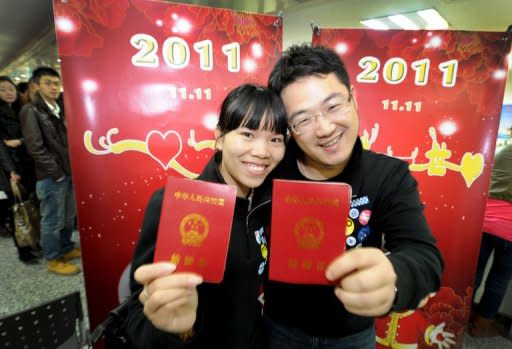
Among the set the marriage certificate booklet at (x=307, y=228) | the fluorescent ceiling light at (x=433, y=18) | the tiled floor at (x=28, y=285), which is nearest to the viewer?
the marriage certificate booklet at (x=307, y=228)

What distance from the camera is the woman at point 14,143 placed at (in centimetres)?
267

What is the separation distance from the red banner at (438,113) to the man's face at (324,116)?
88cm

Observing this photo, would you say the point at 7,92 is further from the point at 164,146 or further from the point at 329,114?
the point at 329,114

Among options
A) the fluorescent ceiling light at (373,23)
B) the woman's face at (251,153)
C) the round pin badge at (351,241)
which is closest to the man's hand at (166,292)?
the woman's face at (251,153)

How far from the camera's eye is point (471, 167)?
1.60 meters

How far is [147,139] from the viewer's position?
1524mm

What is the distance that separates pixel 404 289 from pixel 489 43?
5.23 ft

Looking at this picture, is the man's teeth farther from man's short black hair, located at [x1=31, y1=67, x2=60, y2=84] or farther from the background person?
man's short black hair, located at [x1=31, y1=67, x2=60, y2=84]

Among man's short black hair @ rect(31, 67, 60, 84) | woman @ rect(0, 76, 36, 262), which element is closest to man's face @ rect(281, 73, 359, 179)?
man's short black hair @ rect(31, 67, 60, 84)

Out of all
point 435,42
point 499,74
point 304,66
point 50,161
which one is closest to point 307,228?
point 304,66

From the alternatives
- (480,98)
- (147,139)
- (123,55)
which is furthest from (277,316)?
(480,98)

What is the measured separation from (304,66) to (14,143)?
9.96 ft

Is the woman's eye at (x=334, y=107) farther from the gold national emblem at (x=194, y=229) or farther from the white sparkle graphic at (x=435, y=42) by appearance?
the white sparkle graphic at (x=435, y=42)

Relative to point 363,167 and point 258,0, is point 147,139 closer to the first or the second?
point 363,167
